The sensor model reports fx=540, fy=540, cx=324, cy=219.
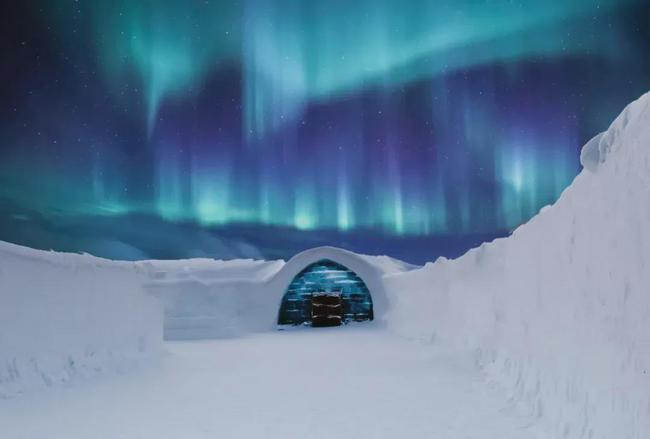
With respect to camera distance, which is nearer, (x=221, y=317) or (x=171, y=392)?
(x=171, y=392)

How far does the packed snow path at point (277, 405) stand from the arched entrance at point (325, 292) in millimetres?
13430

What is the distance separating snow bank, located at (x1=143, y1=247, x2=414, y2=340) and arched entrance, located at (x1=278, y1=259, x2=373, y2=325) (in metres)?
0.96

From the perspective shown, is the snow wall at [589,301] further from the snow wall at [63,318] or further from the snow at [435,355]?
the snow wall at [63,318]

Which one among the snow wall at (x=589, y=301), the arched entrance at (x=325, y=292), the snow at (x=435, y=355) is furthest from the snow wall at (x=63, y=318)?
the arched entrance at (x=325, y=292)

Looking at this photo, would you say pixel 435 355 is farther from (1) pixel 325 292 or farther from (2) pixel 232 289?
(1) pixel 325 292

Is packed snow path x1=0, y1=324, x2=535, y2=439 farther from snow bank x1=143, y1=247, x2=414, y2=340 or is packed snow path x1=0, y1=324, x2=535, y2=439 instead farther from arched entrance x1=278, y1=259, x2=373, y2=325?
arched entrance x1=278, y1=259, x2=373, y2=325

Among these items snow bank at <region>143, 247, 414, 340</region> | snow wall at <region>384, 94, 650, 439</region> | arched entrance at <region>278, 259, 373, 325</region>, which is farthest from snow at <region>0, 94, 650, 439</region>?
arched entrance at <region>278, 259, 373, 325</region>

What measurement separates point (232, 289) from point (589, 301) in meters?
17.0

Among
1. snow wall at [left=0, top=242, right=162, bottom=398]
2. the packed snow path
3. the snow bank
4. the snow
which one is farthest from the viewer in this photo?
the snow bank

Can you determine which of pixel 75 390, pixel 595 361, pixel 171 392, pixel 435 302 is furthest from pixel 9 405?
pixel 435 302

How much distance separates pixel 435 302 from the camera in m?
13.1

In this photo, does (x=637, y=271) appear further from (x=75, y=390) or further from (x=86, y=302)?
(x=86, y=302)

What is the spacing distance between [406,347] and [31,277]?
8.20m

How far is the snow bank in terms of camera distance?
18.2 m
